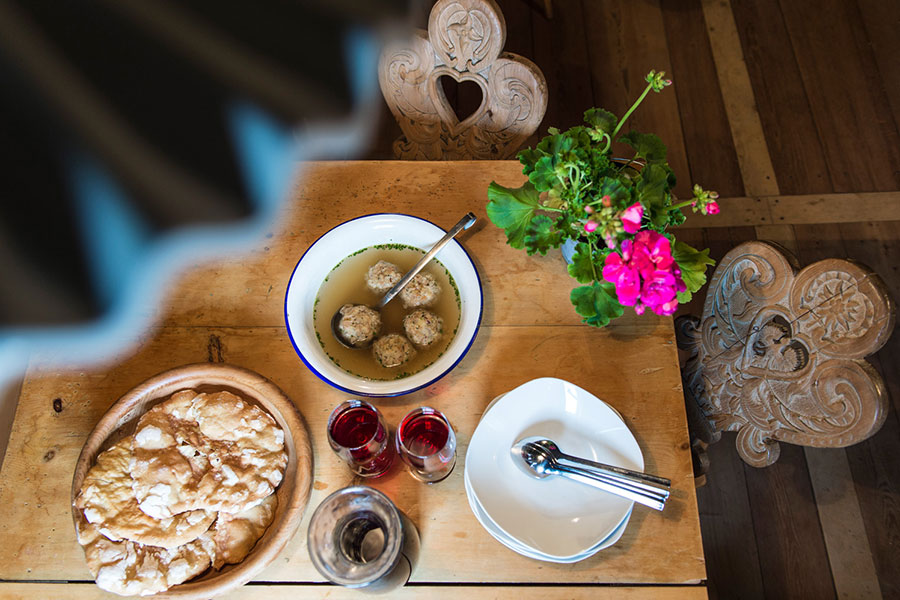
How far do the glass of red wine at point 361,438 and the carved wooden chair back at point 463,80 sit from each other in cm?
62

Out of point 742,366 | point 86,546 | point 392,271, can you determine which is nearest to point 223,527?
point 86,546

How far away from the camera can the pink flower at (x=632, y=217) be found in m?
0.71

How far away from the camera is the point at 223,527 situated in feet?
2.73

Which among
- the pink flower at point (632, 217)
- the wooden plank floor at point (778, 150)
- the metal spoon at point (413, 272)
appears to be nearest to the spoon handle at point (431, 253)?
the metal spoon at point (413, 272)

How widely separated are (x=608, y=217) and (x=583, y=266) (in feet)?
0.32

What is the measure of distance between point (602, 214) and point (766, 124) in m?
1.74

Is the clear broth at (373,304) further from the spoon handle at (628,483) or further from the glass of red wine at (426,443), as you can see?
the spoon handle at (628,483)

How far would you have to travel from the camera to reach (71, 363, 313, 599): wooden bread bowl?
80cm

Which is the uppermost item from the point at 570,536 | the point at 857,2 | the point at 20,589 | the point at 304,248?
the point at 857,2

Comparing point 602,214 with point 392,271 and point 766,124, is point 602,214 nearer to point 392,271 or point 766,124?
point 392,271

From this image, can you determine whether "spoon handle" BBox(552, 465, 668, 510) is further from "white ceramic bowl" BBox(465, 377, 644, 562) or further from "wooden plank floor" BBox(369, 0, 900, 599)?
"wooden plank floor" BBox(369, 0, 900, 599)

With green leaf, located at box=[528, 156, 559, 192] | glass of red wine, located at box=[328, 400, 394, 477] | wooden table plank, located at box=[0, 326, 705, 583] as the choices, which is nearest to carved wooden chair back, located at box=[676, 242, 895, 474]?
wooden table plank, located at box=[0, 326, 705, 583]

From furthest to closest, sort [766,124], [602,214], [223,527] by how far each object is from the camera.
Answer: [766,124], [223,527], [602,214]

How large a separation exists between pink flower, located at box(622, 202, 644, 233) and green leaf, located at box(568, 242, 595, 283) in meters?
0.09
